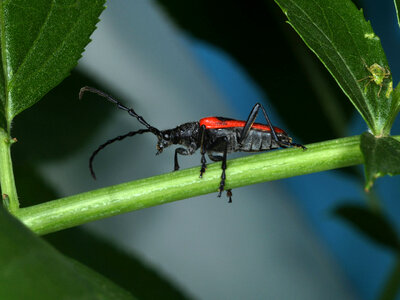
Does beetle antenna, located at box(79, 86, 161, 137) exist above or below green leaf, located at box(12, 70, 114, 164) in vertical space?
above

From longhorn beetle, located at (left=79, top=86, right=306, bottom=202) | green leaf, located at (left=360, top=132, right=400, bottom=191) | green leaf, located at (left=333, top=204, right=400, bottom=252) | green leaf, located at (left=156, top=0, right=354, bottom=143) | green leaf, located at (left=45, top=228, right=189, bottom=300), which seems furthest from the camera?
green leaf, located at (left=333, top=204, right=400, bottom=252)

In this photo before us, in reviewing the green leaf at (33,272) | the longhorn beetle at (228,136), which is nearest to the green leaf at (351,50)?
the longhorn beetle at (228,136)

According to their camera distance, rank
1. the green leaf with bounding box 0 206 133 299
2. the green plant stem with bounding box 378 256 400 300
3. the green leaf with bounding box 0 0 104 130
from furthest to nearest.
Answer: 1. the green plant stem with bounding box 378 256 400 300
2. the green leaf with bounding box 0 0 104 130
3. the green leaf with bounding box 0 206 133 299

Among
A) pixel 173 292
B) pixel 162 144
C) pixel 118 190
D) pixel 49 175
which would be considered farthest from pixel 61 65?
pixel 173 292

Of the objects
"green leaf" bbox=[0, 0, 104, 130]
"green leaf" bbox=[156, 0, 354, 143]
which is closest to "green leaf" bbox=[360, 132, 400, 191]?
"green leaf" bbox=[0, 0, 104, 130]

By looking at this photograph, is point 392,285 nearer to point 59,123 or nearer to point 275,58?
point 275,58

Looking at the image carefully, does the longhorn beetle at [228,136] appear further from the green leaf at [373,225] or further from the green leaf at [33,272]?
the green leaf at [33,272]

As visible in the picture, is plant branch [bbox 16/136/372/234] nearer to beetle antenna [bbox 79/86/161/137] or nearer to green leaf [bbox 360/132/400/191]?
green leaf [bbox 360/132/400/191]

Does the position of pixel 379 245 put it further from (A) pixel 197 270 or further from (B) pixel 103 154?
(B) pixel 103 154
